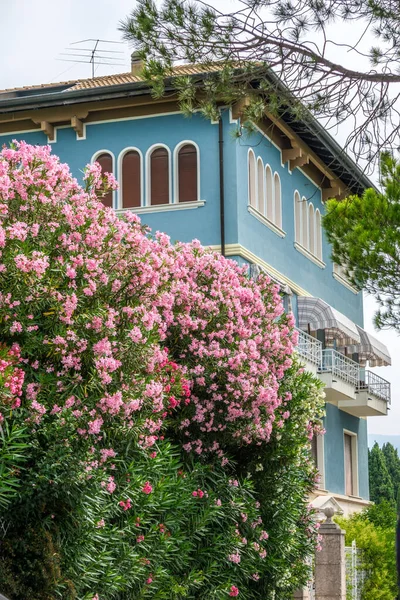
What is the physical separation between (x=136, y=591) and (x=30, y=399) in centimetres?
311

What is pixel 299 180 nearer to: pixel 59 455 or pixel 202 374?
pixel 202 374

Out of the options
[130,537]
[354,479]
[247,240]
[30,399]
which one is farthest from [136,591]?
[354,479]

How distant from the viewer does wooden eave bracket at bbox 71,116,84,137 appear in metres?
27.0

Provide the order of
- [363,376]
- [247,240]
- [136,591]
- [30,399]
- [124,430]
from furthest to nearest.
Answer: [363,376] < [247,240] < [136,591] < [124,430] < [30,399]

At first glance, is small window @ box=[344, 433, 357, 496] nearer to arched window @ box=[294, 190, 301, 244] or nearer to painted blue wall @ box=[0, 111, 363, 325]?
arched window @ box=[294, 190, 301, 244]

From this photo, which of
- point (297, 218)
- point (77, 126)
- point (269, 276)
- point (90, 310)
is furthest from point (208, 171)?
point (90, 310)

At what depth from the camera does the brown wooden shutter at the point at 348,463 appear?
34.3 metres

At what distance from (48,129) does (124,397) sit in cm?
1611

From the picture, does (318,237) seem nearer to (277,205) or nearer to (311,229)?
(311,229)

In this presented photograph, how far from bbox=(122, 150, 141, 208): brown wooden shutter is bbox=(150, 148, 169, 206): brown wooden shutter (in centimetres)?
34

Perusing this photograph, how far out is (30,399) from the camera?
11.6 metres

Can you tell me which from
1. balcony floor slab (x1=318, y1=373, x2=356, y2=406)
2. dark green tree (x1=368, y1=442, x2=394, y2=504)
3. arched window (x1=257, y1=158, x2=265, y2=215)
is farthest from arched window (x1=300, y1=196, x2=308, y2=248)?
dark green tree (x1=368, y1=442, x2=394, y2=504)

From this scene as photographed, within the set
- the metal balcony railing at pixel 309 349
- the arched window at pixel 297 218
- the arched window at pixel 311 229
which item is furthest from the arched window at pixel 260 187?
the arched window at pixel 311 229

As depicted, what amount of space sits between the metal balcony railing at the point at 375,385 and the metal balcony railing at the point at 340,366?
39 cm
